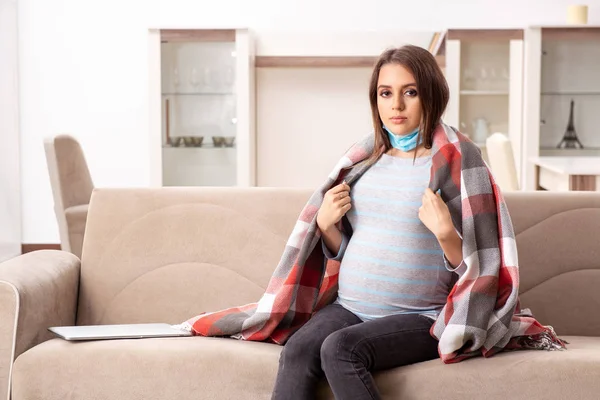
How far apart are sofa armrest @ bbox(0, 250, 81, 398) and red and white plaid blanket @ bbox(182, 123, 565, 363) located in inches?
14.1

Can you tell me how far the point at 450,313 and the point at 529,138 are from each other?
3.90 m

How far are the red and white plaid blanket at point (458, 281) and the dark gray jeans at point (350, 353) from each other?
57 millimetres

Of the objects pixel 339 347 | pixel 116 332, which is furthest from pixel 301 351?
pixel 116 332

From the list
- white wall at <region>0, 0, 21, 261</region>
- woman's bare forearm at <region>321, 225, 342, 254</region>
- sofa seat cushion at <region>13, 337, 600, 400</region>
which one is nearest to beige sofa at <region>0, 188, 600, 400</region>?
sofa seat cushion at <region>13, 337, 600, 400</region>

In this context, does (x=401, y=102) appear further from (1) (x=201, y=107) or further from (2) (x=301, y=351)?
(1) (x=201, y=107)

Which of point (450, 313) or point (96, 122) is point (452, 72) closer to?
point (96, 122)

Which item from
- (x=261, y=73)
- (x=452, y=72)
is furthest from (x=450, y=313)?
(x=261, y=73)

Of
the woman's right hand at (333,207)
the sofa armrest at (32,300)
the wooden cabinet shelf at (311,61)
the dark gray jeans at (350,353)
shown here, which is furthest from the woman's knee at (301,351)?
the wooden cabinet shelf at (311,61)

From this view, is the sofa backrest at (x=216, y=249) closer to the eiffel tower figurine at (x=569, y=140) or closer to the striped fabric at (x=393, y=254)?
the striped fabric at (x=393, y=254)

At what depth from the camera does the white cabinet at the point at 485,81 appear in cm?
575

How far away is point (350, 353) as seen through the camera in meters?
1.95

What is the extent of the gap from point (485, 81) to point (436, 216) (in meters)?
3.92

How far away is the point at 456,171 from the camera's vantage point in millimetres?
2148

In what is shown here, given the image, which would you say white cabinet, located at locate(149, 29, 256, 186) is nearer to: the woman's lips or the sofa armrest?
the sofa armrest
